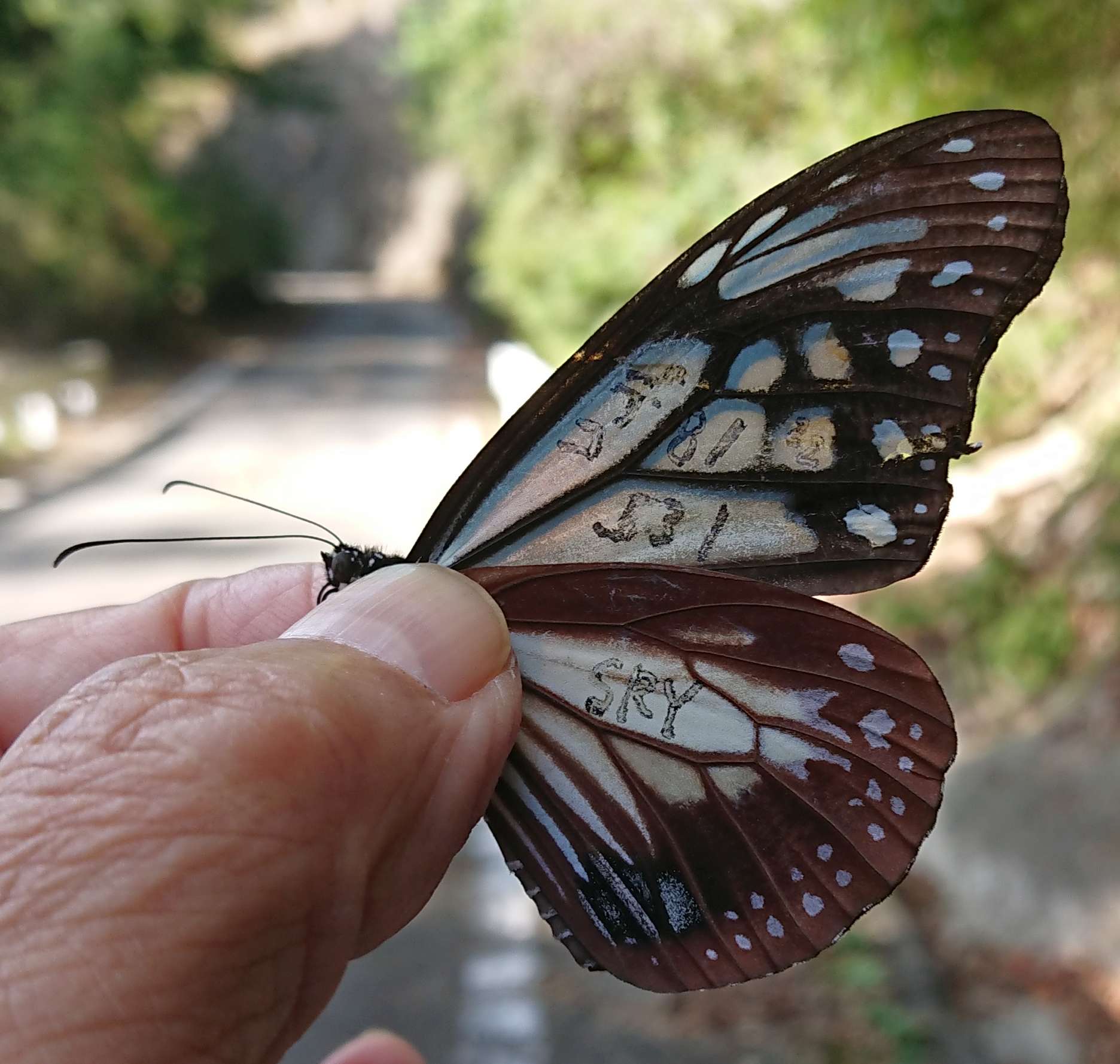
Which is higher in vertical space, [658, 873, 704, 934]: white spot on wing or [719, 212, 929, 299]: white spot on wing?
[719, 212, 929, 299]: white spot on wing

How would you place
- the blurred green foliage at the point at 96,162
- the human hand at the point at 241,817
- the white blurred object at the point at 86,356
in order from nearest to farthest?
the human hand at the point at 241,817 < the blurred green foliage at the point at 96,162 < the white blurred object at the point at 86,356

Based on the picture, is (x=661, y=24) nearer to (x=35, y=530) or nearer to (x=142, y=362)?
(x=35, y=530)

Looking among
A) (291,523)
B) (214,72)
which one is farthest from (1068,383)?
(214,72)

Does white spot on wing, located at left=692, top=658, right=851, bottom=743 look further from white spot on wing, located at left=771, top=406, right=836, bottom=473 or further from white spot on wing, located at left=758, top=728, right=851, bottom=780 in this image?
white spot on wing, located at left=771, top=406, right=836, bottom=473

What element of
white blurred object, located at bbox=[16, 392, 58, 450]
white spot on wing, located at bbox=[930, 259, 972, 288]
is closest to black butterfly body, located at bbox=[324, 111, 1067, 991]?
white spot on wing, located at bbox=[930, 259, 972, 288]

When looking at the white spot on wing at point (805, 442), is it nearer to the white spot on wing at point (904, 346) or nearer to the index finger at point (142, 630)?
the white spot on wing at point (904, 346)

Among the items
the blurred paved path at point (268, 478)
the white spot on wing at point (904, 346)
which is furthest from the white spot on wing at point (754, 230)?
the blurred paved path at point (268, 478)
